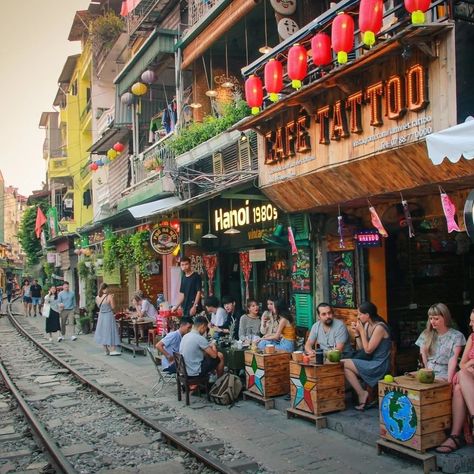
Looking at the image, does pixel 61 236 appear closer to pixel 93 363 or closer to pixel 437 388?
pixel 93 363

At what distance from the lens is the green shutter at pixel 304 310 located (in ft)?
37.2

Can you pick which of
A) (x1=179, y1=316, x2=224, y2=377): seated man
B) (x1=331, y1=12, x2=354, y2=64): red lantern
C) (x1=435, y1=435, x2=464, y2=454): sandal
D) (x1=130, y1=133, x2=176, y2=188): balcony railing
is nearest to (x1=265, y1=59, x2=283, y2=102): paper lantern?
(x1=331, y1=12, x2=354, y2=64): red lantern

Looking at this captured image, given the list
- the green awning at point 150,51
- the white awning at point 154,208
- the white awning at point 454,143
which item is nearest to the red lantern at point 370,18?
the white awning at point 454,143

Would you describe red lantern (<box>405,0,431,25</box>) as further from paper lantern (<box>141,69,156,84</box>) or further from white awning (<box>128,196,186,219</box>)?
paper lantern (<box>141,69,156,84</box>)

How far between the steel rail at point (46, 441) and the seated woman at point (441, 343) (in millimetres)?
4324

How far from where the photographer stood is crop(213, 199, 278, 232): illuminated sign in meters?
13.1

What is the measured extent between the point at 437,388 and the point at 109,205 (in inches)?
828

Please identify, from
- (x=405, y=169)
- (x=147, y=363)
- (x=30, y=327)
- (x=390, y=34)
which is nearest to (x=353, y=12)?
(x=390, y=34)

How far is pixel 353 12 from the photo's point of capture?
27.2ft

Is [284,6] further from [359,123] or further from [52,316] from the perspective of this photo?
[52,316]

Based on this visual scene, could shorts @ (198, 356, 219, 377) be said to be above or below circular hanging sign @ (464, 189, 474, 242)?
below

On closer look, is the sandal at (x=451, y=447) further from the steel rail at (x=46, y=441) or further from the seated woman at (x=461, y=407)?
the steel rail at (x=46, y=441)

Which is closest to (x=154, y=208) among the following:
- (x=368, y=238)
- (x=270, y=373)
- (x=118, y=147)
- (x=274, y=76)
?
(x=274, y=76)

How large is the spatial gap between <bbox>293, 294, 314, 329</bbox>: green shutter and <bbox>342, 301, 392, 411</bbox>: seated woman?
3.05 metres
